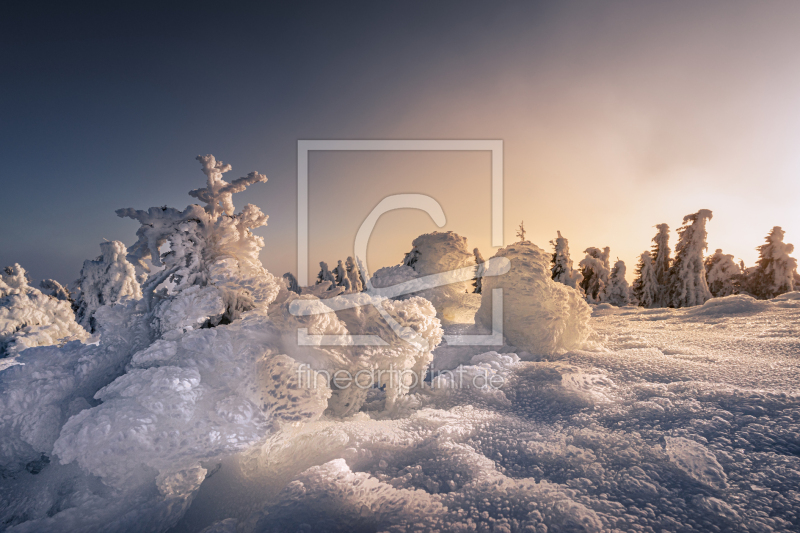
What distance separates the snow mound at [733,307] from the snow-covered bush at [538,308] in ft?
12.3

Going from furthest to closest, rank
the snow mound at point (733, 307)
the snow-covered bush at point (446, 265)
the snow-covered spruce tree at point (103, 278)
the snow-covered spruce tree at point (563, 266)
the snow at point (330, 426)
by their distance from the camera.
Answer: the snow-covered spruce tree at point (563, 266) → the snow-covered spruce tree at point (103, 278) → the snow-covered bush at point (446, 265) → the snow mound at point (733, 307) → the snow at point (330, 426)

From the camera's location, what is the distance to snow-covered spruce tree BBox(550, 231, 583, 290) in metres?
15.3

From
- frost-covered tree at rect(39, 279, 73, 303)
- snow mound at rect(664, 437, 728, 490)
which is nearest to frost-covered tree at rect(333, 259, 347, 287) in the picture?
frost-covered tree at rect(39, 279, 73, 303)

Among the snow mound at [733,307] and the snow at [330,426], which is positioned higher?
the snow mound at [733,307]

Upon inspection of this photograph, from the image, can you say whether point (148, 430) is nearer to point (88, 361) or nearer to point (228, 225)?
point (88, 361)

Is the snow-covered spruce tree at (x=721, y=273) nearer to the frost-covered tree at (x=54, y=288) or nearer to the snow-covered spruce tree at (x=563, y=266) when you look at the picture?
the snow-covered spruce tree at (x=563, y=266)

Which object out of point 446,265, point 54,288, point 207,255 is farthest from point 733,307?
point 54,288

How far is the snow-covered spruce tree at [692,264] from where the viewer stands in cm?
1370

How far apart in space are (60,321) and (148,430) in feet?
20.2

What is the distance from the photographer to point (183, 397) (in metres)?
2.33

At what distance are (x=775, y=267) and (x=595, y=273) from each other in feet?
23.1

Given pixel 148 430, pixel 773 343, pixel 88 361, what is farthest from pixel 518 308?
pixel 88 361

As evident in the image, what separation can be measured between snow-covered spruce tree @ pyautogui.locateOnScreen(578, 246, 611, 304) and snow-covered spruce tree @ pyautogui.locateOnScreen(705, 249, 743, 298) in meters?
4.71

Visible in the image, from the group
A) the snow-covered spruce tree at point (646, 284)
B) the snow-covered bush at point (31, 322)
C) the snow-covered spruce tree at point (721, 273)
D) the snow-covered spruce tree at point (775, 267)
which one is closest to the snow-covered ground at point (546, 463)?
the snow-covered bush at point (31, 322)
